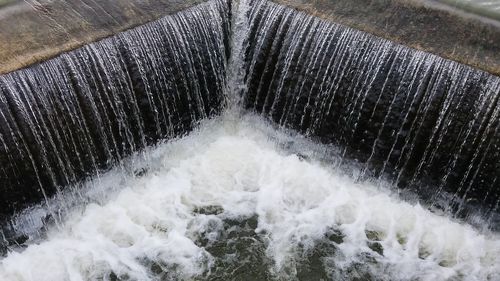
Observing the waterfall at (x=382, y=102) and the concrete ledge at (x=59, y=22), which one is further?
the waterfall at (x=382, y=102)

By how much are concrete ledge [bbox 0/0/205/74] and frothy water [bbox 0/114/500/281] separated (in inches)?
79.0

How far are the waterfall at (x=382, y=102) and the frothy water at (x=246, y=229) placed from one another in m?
0.47

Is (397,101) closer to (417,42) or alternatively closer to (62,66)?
(417,42)

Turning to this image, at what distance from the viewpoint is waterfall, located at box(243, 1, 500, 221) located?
770 cm

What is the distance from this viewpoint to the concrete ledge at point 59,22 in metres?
7.52

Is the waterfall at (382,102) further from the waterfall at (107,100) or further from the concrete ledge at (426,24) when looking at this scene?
the waterfall at (107,100)

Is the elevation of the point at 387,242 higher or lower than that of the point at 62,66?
lower

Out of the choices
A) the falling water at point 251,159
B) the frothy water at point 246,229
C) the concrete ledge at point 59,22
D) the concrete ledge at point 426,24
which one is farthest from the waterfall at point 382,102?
the concrete ledge at point 59,22

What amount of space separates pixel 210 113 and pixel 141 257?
2.92 m

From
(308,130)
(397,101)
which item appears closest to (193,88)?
(308,130)

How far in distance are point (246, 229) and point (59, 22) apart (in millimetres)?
4105

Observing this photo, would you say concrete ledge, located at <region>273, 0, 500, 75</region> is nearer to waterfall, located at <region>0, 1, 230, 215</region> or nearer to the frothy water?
waterfall, located at <region>0, 1, 230, 215</region>

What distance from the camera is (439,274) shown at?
754 centimetres

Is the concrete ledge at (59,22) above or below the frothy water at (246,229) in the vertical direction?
above
